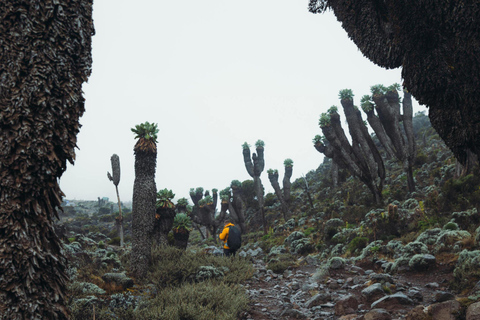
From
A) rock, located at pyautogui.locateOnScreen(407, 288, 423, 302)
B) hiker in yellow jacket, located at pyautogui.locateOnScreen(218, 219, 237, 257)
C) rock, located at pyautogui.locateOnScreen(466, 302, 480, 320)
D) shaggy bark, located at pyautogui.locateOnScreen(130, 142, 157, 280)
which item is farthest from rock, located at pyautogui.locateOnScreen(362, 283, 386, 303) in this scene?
shaggy bark, located at pyautogui.locateOnScreen(130, 142, 157, 280)

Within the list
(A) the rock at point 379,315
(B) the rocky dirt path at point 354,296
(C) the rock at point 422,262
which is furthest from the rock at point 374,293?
(C) the rock at point 422,262

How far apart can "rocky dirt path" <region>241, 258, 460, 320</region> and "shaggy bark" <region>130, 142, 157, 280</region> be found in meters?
4.28

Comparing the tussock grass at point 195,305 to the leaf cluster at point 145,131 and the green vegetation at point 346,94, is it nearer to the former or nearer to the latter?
the leaf cluster at point 145,131

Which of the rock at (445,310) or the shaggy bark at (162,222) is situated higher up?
the shaggy bark at (162,222)

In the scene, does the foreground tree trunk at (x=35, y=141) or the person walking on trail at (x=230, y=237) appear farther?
the person walking on trail at (x=230, y=237)

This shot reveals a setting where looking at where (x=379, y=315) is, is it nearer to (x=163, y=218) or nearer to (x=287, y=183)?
(x=163, y=218)

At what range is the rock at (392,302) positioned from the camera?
18.9 ft

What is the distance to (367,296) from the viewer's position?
21.5 feet

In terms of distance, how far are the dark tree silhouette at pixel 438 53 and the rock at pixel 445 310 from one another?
9.89 ft

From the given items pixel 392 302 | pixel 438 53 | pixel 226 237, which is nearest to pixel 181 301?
pixel 392 302

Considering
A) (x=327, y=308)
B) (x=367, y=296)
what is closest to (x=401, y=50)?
(x=367, y=296)

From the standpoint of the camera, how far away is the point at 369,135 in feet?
74.8

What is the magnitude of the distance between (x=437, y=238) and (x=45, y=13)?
11.9 metres

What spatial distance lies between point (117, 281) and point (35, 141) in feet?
23.8
